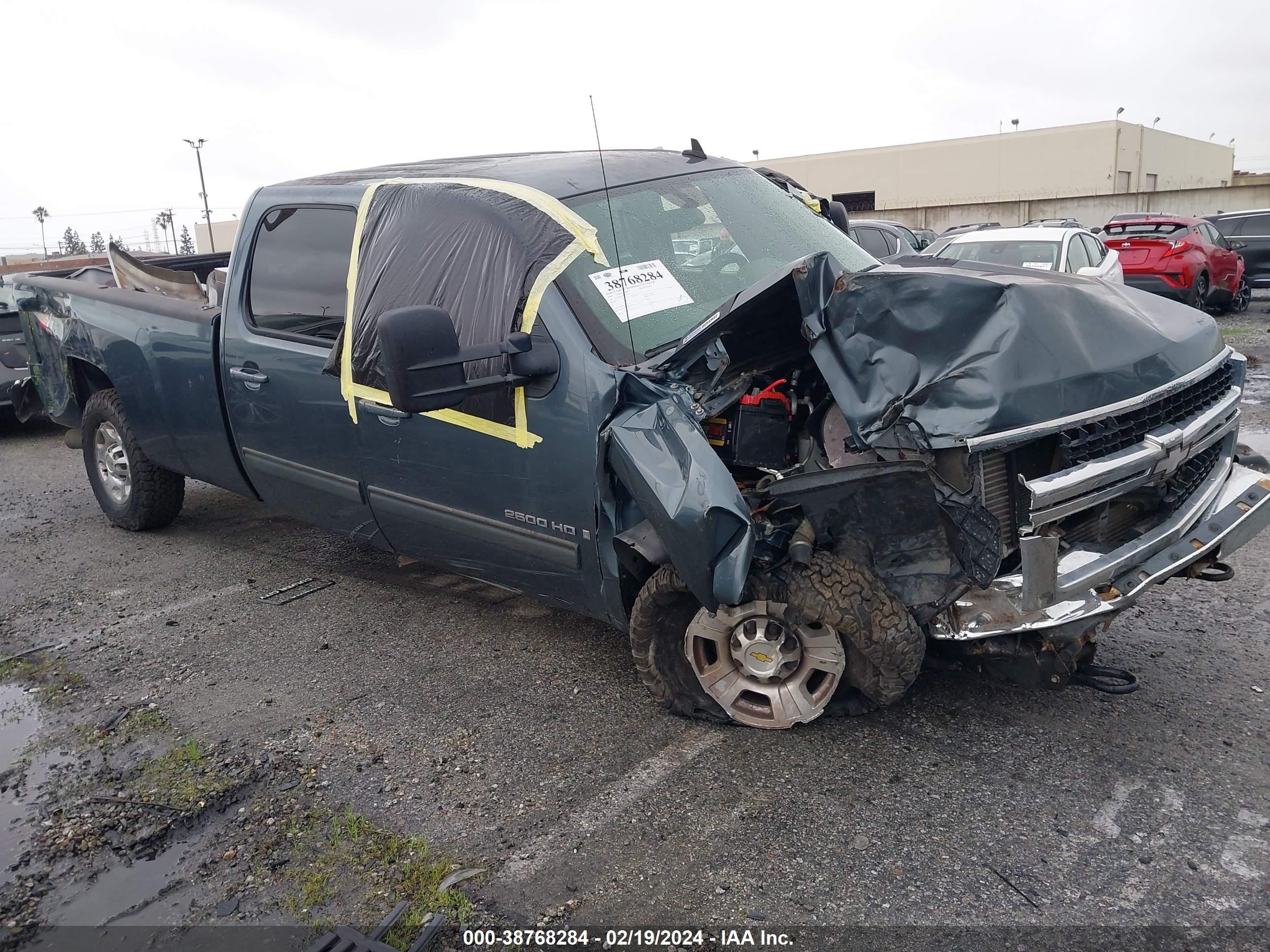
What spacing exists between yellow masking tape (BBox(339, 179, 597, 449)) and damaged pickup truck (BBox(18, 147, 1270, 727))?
14 millimetres

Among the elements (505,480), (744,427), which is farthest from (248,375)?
(744,427)

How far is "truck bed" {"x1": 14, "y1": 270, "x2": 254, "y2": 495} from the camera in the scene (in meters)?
4.76

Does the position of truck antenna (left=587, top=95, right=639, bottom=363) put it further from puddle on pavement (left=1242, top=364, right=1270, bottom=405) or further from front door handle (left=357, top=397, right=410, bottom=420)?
puddle on pavement (left=1242, top=364, right=1270, bottom=405)

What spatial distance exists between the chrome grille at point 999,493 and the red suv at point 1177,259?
12.3 meters

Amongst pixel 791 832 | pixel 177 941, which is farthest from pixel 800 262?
pixel 177 941

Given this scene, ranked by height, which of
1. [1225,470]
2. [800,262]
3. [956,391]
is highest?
[800,262]

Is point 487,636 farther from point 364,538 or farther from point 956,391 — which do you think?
point 956,391

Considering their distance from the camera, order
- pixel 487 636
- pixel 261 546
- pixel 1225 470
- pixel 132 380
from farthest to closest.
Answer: pixel 261 546, pixel 132 380, pixel 487 636, pixel 1225 470

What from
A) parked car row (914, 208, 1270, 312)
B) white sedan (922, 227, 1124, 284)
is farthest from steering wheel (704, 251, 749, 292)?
parked car row (914, 208, 1270, 312)

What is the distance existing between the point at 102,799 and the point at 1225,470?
4.01m

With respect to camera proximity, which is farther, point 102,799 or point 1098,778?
point 102,799

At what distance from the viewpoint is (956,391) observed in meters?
2.76

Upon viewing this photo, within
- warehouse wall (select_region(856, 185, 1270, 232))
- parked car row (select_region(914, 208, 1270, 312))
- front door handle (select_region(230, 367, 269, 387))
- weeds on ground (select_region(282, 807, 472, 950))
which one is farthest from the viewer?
warehouse wall (select_region(856, 185, 1270, 232))

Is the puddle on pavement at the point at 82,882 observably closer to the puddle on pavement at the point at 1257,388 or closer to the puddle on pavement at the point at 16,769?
the puddle on pavement at the point at 16,769
